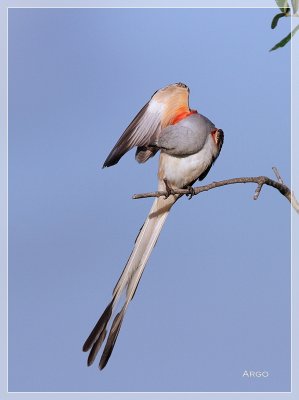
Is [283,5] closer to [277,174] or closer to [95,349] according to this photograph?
[277,174]

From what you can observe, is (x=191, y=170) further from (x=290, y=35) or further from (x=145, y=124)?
(x=290, y=35)

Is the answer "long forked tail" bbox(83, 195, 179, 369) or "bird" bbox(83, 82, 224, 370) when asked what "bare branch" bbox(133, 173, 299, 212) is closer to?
"bird" bbox(83, 82, 224, 370)

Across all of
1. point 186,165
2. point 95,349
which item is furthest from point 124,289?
point 186,165

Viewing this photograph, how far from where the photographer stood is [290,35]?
1624 millimetres

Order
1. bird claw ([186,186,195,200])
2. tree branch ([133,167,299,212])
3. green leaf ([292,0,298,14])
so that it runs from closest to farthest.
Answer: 1. green leaf ([292,0,298,14])
2. tree branch ([133,167,299,212])
3. bird claw ([186,186,195,200])

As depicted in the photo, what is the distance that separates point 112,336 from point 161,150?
1150 millimetres

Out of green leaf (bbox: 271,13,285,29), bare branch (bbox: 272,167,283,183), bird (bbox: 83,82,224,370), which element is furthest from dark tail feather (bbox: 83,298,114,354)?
green leaf (bbox: 271,13,285,29)

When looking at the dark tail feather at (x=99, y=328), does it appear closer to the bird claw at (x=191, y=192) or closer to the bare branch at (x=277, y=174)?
the bird claw at (x=191, y=192)

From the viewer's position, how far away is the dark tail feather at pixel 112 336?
3605mm

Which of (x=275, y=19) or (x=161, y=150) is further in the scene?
(x=161, y=150)

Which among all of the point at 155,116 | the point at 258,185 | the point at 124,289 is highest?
the point at 155,116

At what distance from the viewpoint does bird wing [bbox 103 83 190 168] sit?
144 inches

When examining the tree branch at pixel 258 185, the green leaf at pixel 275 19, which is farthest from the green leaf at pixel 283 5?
the tree branch at pixel 258 185

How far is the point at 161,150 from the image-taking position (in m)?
3.74
